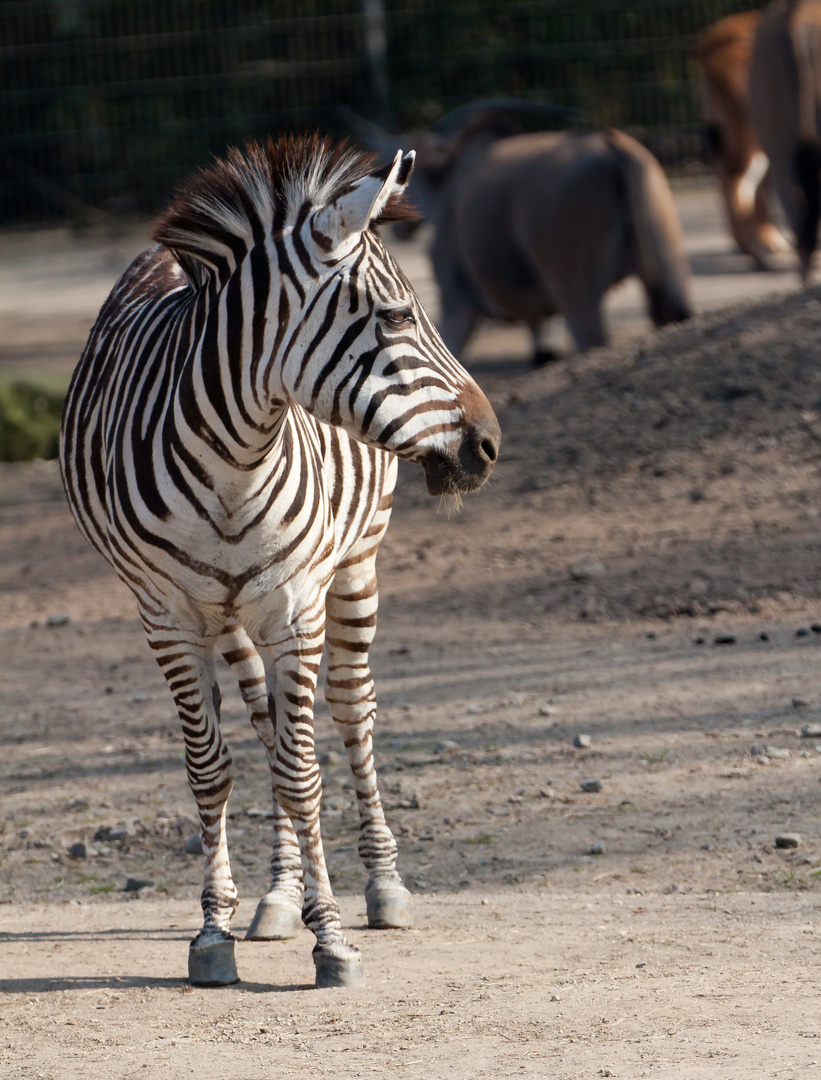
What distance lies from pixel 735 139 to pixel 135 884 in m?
13.2

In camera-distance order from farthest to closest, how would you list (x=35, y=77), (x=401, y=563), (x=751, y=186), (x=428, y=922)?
(x=35, y=77) → (x=751, y=186) → (x=401, y=563) → (x=428, y=922)

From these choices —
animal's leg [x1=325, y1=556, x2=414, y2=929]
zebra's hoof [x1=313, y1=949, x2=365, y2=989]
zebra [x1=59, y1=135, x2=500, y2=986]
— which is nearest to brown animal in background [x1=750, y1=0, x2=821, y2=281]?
animal's leg [x1=325, y1=556, x2=414, y2=929]

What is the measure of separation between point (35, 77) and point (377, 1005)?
850 inches

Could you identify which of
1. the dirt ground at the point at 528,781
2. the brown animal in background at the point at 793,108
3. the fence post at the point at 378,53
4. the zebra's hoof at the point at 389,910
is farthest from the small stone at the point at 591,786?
the fence post at the point at 378,53

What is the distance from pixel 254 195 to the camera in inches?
139

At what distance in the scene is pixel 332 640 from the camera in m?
4.39

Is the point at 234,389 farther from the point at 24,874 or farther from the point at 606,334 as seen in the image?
the point at 606,334

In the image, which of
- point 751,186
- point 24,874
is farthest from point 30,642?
point 751,186

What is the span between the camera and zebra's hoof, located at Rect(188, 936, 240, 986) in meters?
3.76

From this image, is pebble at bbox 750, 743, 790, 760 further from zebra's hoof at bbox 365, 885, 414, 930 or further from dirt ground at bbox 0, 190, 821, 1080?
zebra's hoof at bbox 365, 885, 414, 930

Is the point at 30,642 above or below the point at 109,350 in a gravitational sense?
below

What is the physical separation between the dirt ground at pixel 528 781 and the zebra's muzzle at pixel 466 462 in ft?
4.07

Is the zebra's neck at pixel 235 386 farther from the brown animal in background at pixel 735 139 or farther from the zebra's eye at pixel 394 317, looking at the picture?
the brown animal in background at pixel 735 139

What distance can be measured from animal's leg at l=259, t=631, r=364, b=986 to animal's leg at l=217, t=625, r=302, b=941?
0.23m
